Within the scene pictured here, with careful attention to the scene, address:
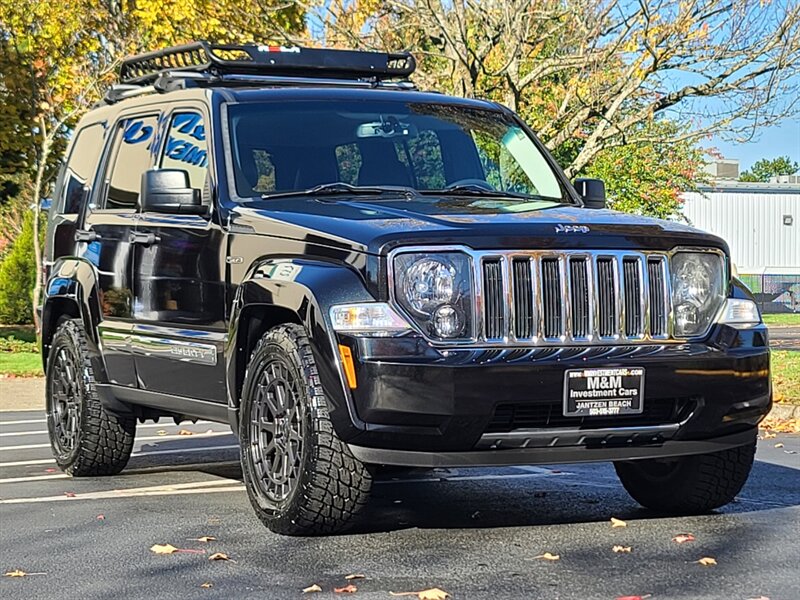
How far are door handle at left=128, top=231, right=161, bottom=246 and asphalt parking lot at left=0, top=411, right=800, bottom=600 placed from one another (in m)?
1.34

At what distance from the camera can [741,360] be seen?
6645mm

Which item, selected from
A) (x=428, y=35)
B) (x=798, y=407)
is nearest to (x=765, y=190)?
Result: (x=428, y=35)

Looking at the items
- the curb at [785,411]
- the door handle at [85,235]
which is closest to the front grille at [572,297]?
the door handle at [85,235]

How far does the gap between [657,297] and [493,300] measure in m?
0.78

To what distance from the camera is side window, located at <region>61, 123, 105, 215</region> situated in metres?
9.36

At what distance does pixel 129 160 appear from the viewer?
8836 mm

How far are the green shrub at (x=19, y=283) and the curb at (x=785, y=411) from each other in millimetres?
22961

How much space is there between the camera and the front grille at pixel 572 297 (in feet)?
20.6

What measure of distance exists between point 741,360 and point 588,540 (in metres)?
1.02

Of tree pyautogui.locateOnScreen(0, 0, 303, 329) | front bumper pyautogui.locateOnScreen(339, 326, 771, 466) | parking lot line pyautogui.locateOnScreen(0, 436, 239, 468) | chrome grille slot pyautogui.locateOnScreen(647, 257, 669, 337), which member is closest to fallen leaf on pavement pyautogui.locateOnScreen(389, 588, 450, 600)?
front bumper pyautogui.locateOnScreen(339, 326, 771, 466)

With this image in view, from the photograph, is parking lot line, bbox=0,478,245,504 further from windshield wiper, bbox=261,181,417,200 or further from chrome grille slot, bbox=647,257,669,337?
chrome grille slot, bbox=647,257,669,337

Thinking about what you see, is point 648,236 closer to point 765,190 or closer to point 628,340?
point 628,340

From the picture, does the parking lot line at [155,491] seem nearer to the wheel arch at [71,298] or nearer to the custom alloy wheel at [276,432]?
the wheel arch at [71,298]

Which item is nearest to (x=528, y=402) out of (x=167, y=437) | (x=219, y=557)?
(x=219, y=557)
